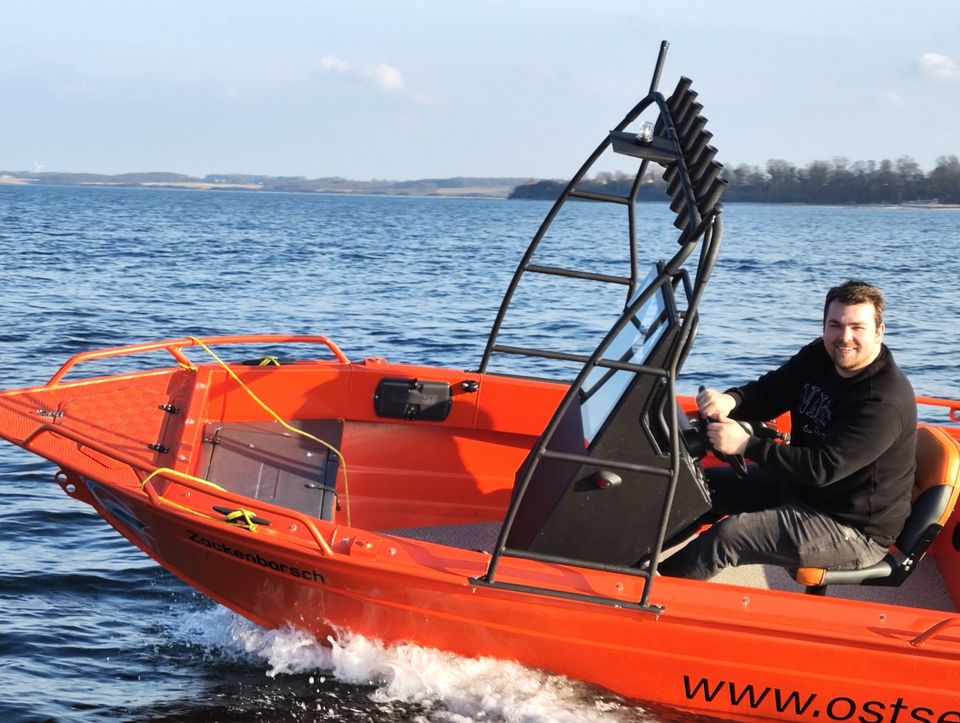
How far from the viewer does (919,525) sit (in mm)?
4730

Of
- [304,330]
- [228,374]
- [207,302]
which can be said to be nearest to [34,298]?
[207,302]

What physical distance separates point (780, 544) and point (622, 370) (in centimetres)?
101

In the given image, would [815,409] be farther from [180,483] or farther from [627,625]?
[180,483]

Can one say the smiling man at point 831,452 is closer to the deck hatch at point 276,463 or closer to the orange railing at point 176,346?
the deck hatch at point 276,463

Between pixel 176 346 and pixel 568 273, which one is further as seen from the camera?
pixel 176 346

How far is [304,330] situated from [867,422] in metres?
12.6

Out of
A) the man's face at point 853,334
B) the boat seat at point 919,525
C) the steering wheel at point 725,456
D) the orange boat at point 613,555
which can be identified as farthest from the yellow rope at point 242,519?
the man's face at point 853,334

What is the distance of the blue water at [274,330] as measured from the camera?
5238 millimetres

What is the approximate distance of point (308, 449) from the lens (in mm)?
6164

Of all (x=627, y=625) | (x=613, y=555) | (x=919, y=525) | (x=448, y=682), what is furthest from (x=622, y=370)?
(x=448, y=682)

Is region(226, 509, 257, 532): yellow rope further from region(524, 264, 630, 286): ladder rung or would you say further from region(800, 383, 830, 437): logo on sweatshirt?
region(800, 383, 830, 437): logo on sweatshirt

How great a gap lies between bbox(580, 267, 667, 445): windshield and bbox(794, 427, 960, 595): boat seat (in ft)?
3.48

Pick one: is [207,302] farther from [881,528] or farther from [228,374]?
[881,528]

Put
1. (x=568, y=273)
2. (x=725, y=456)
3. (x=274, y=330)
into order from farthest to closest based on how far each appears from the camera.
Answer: (x=274, y=330) < (x=568, y=273) < (x=725, y=456)
